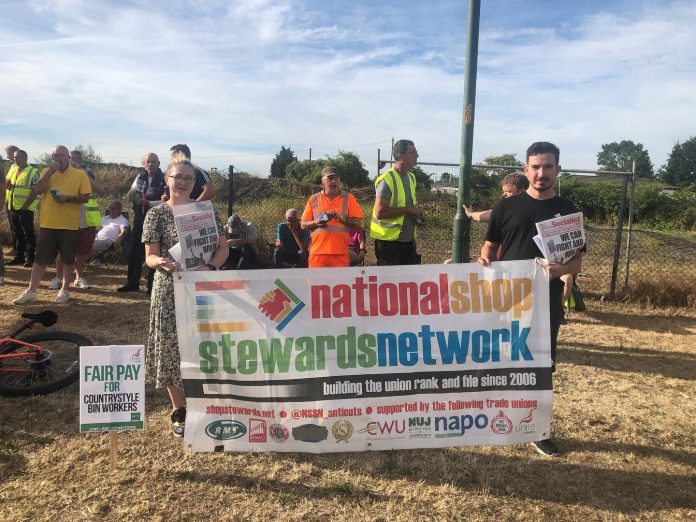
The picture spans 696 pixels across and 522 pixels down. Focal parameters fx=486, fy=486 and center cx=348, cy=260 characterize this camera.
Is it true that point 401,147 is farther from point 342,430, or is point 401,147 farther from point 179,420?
point 179,420

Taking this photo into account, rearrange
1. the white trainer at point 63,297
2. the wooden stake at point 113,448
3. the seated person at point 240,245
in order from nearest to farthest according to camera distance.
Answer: the wooden stake at point 113,448, the white trainer at point 63,297, the seated person at point 240,245

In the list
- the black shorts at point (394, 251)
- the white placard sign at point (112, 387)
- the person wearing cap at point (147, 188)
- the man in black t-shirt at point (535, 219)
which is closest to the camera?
the white placard sign at point (112, 387)

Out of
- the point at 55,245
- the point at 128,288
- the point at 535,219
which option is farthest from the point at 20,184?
the point at 535,219

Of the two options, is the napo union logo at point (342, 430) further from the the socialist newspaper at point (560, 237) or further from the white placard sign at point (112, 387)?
the the socialist newspaper at point (560, 237)

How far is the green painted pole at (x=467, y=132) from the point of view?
407 centimetres

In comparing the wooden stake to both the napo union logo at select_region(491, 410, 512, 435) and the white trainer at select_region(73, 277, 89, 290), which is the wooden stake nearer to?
the napo union logo at select_region(491, 410, 512, 435)

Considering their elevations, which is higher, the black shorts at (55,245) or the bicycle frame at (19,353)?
the black shorts at (55,245)

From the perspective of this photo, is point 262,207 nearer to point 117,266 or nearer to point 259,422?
point 117,266

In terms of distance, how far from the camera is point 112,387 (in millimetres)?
2729

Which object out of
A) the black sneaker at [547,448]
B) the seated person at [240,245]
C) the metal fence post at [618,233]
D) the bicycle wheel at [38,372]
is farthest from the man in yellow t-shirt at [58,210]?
the metal fence post at [618,233]

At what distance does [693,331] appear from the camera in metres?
6.17

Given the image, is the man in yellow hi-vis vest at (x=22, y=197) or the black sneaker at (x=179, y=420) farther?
the man in yellow hi-vis vest at (x=22, y=197)

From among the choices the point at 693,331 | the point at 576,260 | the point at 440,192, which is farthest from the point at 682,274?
the point at 576,260

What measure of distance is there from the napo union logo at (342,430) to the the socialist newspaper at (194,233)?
1.31m
